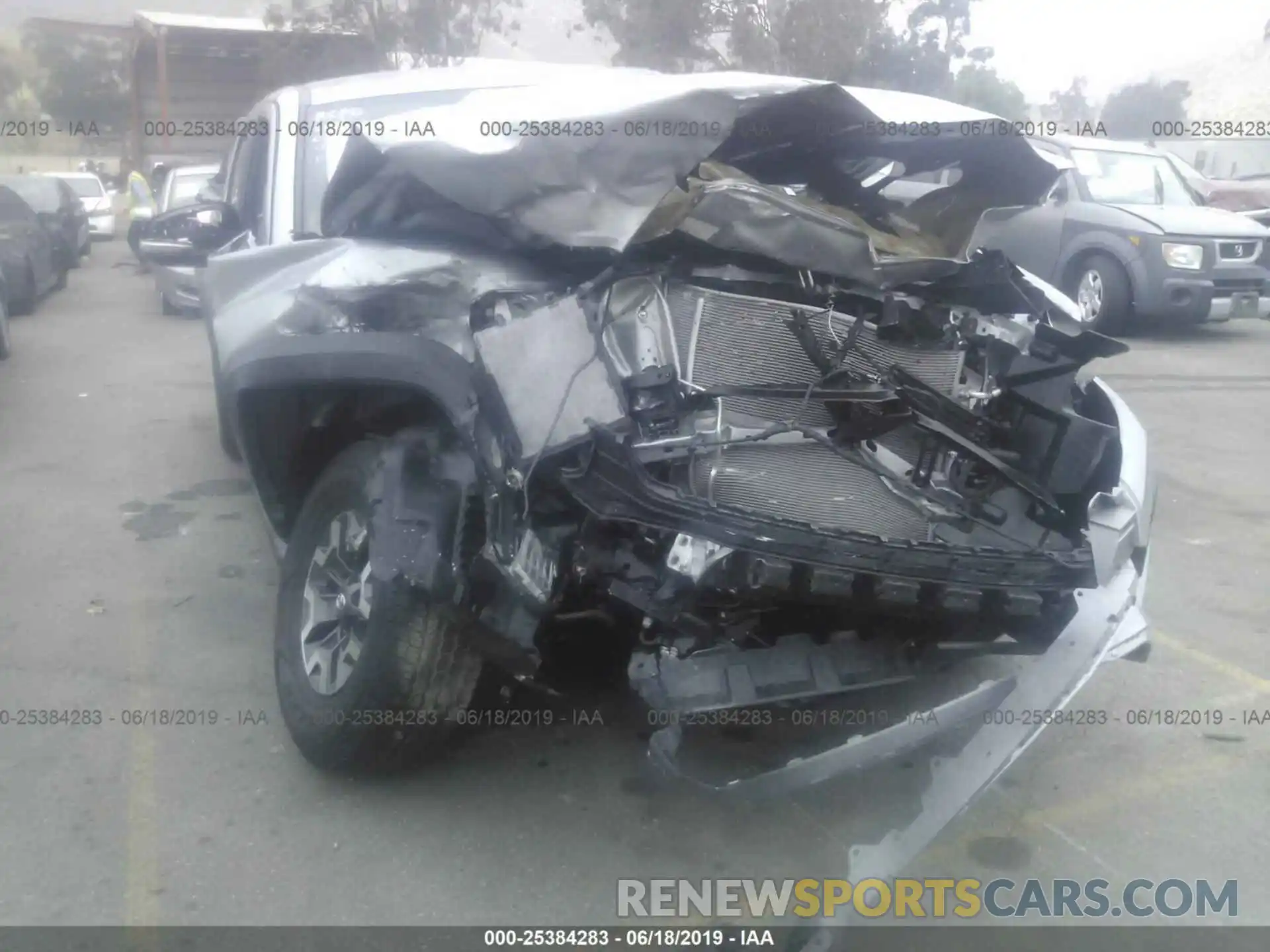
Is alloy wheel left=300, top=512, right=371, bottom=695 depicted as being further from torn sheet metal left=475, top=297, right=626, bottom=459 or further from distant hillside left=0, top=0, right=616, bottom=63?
distant hillside left=0, top=0, right=616, bottom=63

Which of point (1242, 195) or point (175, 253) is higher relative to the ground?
point (175, 253)

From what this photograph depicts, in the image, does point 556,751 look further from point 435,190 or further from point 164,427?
point 164,427

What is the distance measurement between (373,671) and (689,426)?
42.6 inches

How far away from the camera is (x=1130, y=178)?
39.7ft

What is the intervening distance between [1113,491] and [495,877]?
1.93 meters

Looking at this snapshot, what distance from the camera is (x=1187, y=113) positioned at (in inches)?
1991

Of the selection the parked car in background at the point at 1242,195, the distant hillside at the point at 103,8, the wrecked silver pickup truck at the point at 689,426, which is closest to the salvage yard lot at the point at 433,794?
the wrecked silver pickup truck at the point at 689,426

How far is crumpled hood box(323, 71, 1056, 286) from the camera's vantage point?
3.12m

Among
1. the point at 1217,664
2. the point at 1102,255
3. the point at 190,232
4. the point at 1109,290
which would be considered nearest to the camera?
the point at 1217,664

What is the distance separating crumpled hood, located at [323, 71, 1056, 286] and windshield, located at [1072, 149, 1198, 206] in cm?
920

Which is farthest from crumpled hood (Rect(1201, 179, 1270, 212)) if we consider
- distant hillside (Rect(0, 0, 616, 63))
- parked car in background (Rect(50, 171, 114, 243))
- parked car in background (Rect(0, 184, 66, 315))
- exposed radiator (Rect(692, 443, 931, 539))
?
parked car in background (Rect(50, 171, 114, 243))

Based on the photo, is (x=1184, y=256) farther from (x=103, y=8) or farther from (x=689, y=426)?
(x=103, y=8)

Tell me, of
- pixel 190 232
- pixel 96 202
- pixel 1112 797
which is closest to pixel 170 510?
pixel 190 232

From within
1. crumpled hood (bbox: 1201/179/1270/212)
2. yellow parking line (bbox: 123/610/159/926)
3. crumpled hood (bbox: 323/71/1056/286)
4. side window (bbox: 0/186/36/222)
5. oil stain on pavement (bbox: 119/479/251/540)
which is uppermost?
crumpled hood (bbox: 323/71/1056/286)
